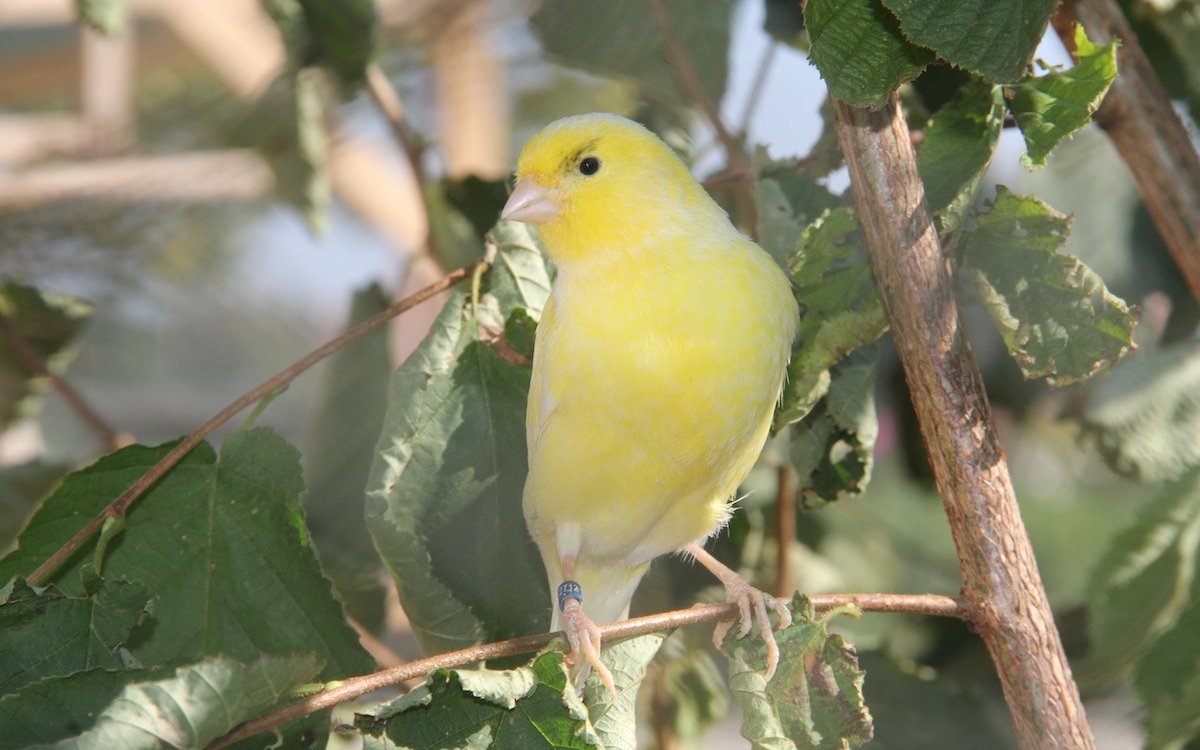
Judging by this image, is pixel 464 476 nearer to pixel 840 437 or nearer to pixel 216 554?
pixel 216 554

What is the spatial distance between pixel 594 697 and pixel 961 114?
702 millimetres

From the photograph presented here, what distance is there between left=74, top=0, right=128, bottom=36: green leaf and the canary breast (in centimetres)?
74

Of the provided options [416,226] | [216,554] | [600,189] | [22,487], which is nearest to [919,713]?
[600,189]

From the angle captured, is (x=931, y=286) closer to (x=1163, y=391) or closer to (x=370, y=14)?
(x=1163, y=391)

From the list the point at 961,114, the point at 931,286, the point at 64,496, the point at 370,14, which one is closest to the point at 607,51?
the point at 370,14

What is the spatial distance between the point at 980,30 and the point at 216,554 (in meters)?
0.93

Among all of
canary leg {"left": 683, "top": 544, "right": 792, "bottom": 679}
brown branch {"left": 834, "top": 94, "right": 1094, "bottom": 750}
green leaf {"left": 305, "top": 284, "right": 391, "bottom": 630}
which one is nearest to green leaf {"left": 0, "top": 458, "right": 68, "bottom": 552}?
green leaf {"left": 305, "top": 284, "right": 391, "bottom": 630}

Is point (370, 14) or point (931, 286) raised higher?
point (370, 14)

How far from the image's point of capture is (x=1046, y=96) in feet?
3.83

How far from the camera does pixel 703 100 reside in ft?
5.55

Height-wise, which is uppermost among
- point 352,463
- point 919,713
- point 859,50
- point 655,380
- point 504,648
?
→ point 859,50

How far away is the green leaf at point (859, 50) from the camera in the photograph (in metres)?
1.03

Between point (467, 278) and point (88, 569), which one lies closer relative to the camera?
point (88, 569)

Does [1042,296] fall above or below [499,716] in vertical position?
above
